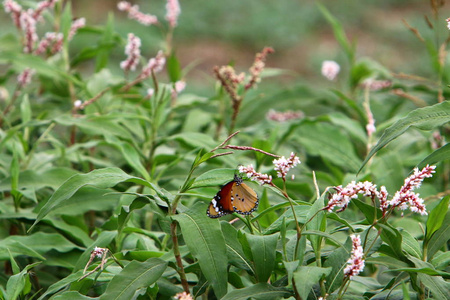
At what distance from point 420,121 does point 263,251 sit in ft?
1.34

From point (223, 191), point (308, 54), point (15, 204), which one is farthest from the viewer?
point (308, 54)

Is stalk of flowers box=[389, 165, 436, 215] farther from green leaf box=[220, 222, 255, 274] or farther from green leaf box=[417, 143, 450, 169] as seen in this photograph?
green leaf box=[220, 222, 255, 274]

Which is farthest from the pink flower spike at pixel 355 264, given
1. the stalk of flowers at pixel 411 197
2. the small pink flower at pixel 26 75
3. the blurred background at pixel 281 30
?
the blurred background at pixel 281 30

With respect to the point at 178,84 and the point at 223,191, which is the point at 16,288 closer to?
the point at 223,191

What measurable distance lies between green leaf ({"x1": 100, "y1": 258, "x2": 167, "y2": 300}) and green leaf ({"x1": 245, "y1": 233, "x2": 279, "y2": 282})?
18 centimetres

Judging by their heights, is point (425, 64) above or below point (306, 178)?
below

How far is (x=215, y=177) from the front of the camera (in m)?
1.29

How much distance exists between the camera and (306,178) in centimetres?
209

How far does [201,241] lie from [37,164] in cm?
96

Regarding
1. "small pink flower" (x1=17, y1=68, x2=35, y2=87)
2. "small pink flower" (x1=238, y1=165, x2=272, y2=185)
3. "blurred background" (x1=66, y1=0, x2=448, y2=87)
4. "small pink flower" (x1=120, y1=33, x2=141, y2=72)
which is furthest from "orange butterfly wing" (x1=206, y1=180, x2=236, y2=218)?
"blurred background" (x1=66, y1=0, x2=448, y2=87)

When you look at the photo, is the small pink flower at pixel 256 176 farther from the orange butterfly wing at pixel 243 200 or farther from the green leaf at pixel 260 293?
the green leaf at pixel 260 293

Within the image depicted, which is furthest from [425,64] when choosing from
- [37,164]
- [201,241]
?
[201,241]

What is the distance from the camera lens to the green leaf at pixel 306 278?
3.40 ft

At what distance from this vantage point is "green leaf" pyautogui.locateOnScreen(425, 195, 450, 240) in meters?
1.23
